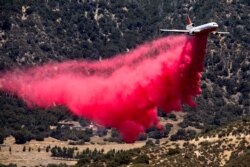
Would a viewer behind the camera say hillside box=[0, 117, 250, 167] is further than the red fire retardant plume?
No

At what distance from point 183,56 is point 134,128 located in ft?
48.5

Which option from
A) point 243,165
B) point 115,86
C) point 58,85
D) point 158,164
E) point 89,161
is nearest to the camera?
point 243,165

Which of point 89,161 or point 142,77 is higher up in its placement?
point 142,77

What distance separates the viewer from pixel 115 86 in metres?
163

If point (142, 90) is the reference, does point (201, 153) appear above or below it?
below

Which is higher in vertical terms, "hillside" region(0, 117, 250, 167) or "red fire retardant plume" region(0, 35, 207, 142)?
"red fire retardant plume" region(0, 35, 207, 142)

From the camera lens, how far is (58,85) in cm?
17875

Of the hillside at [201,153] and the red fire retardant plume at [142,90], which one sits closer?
the hillside at [201,153]

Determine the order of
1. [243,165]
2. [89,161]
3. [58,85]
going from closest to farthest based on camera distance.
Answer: [243,165] < [89,161] < [58,85]

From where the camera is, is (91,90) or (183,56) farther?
(91,90)

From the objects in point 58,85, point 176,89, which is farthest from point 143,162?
point 58,85

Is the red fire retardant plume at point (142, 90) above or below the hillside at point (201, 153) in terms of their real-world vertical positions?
above

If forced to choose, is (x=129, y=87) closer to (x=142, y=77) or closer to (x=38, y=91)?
(x=142, y=77)

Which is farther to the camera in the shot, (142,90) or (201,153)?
(142,90)
